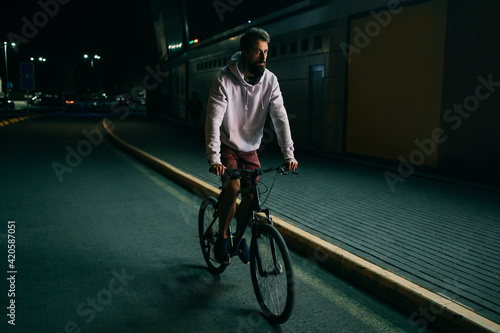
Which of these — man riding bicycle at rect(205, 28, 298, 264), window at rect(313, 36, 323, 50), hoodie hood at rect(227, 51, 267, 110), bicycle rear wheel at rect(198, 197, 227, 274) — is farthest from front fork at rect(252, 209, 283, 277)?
window at rect(313, 36, 323, 50)

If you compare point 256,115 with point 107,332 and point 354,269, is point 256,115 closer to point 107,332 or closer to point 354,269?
point 354,269

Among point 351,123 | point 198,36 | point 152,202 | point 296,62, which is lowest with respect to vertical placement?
point 152,202

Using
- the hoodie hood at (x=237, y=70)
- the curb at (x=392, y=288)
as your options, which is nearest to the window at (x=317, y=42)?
the curb at (x=392, y=288)

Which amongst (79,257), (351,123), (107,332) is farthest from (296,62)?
(107,332)

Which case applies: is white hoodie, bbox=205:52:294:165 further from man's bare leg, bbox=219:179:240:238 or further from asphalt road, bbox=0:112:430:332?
asphalt road, bbox=0:112:430:332

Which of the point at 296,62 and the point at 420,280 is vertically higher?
the point at 296,62

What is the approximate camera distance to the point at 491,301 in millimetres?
3711

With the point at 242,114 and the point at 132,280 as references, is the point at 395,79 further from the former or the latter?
the point at 132,280

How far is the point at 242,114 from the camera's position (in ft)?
12.9

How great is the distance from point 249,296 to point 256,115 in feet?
4.88

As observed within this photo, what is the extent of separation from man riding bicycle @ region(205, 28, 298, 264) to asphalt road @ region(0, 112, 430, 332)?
2.07 ft

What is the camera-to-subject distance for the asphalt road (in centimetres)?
355

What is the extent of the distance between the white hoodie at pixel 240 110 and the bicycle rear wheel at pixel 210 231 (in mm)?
821

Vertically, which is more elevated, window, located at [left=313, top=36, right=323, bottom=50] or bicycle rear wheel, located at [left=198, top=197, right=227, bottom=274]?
window, located at [left=313, top=36, right=323, bottom=50]
